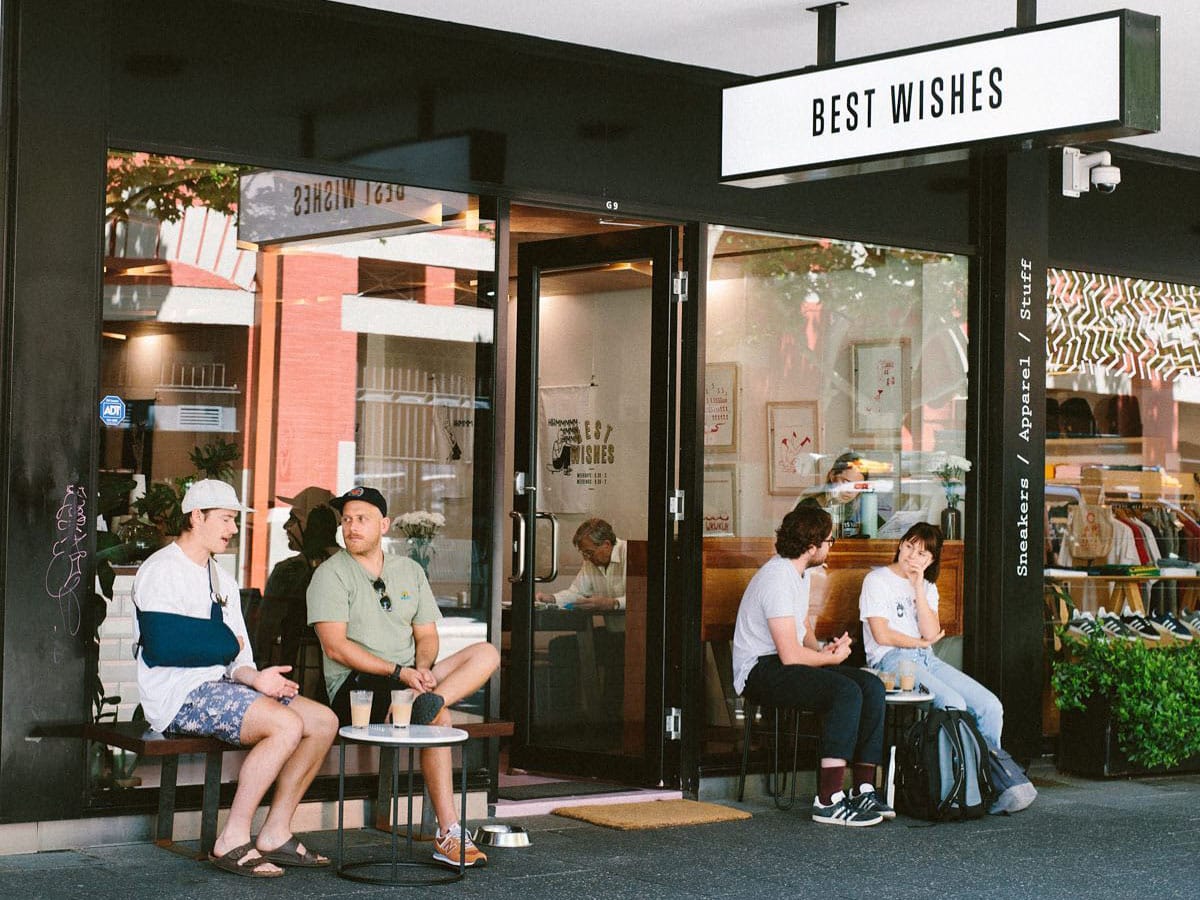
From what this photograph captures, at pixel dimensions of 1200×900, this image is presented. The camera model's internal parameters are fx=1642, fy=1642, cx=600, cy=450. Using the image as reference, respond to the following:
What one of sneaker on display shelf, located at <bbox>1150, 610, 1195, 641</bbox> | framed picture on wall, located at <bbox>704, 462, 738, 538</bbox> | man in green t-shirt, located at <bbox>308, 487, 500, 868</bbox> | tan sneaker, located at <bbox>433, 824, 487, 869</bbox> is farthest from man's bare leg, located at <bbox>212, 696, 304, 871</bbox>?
sneaker on display shelf, located at <bbox>1150, 610, 1195, 641</bbox>

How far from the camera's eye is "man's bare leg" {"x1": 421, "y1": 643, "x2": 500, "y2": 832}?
561 centimetres

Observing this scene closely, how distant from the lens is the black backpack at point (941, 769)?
6.67 meters

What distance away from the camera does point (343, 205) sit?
6363mm

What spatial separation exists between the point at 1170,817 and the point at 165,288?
15.2 feet

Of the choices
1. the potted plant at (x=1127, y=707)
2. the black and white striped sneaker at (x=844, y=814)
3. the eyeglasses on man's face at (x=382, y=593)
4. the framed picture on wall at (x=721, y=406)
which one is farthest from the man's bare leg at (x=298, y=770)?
the potted plant at (x=1127, y=707)

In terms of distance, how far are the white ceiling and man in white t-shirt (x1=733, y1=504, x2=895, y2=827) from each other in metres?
1.97

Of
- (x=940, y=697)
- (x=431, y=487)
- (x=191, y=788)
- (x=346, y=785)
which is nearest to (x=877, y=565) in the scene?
(x=940, y=697)

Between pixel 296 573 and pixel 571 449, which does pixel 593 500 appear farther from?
pixel 296 573

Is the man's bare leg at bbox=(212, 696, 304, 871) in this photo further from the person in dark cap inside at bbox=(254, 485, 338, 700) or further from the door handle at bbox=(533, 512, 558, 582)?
the door handle at bbox=(533, 512, 558, 582)

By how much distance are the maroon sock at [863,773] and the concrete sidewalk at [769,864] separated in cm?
21

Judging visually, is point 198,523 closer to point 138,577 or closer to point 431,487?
point 138,577

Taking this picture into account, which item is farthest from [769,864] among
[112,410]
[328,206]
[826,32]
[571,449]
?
[826,32]

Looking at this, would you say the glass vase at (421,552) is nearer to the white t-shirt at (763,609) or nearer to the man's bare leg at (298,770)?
the man's bare leg at (298,770)

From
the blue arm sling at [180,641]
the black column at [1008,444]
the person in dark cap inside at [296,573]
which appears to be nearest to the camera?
the blue arm sling at [180,641]
